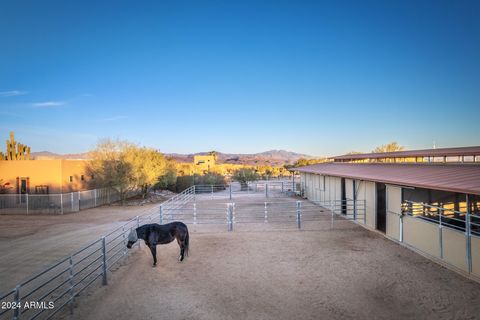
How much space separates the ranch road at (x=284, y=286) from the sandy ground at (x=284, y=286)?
20mm

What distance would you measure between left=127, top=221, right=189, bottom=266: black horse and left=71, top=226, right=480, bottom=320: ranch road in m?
0.47

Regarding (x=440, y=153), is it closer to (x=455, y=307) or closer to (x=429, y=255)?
(x=429, y=255)

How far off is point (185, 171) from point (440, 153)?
105 ft

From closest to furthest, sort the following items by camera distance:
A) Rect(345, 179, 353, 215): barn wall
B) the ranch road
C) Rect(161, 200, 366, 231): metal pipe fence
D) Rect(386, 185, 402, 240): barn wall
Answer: the ranch road → Rect(386, 185, 402, 240): barn wall → Rect(161, 200, 366, 231): metal pipe fence → Rect(345, 179, 353, 215): barn wall

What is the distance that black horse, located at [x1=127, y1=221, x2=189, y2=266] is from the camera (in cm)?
848

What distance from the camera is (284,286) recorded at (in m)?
6.96

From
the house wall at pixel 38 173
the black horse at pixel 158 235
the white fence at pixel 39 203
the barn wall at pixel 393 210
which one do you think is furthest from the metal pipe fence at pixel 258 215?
the house wall at pixel 38 173

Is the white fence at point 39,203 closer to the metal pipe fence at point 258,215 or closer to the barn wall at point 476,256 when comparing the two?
the metal pipe fence at point 258,215

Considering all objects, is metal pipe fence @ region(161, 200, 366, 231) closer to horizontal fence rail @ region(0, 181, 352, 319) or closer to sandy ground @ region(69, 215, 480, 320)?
horizontal fence rail @ region(0, 181, 352, 319)

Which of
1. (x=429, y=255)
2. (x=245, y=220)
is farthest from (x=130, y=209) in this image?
(x=429, y=255)

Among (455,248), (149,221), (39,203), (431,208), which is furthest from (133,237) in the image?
(39,203)

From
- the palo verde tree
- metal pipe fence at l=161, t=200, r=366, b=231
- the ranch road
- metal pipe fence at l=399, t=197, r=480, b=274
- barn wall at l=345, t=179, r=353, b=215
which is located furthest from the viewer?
the palo verde tree

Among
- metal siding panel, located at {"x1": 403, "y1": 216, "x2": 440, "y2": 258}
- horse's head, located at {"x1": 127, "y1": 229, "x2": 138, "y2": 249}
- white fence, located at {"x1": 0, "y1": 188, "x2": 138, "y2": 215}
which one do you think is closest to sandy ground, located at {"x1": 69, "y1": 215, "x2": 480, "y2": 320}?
metal siding panel, located at {"x1": 403, "y1": 216, "x2": 440, "y2": 258}

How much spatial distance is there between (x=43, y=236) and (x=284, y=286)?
11.5 metres
